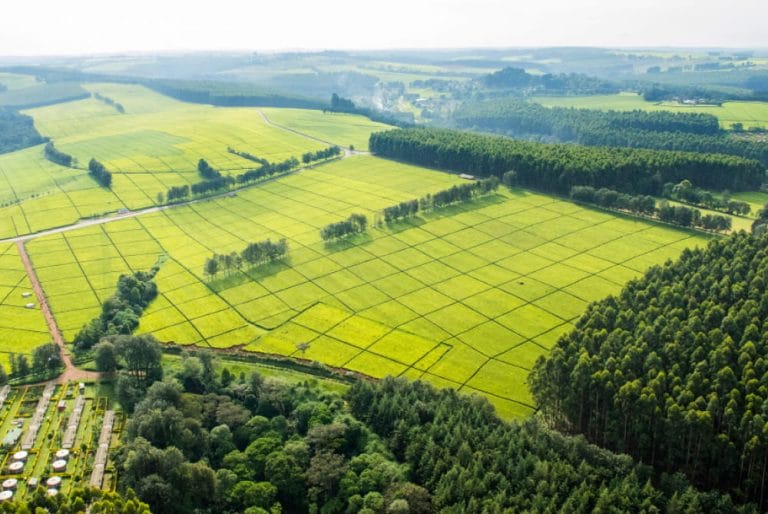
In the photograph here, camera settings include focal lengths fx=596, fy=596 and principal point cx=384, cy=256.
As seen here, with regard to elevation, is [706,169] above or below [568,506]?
above

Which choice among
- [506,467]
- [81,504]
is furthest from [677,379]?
[81,504]

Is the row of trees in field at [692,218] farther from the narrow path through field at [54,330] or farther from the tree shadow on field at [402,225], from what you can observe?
the narrow path through field at [54,330]

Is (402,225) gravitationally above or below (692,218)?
below

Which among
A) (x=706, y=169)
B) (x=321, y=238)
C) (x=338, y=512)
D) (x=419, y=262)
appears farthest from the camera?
(x=706, y=169)

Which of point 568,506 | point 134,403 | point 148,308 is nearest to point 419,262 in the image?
point 148,308

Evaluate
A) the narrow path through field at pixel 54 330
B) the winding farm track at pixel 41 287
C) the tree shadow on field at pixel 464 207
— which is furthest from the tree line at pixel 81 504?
the tree shadow on field at pixel 464 207

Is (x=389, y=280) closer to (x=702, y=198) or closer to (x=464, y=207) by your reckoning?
(x=464, y=207)

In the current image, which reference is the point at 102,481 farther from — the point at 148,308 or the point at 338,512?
the point at 148,308
